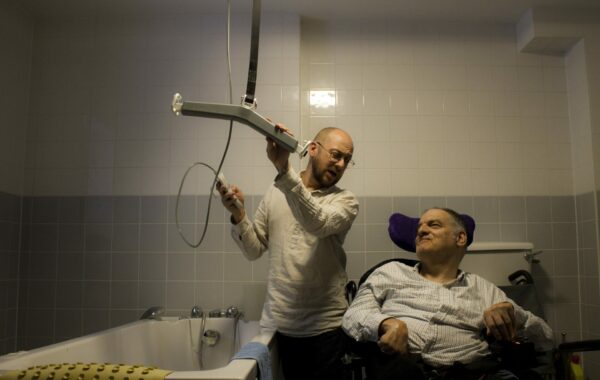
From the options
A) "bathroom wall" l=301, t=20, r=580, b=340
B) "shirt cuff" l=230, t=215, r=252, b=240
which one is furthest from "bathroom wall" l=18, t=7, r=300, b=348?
"shirt cuff" l=230, t=215, r=252, b=240

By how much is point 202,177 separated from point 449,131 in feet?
4.71

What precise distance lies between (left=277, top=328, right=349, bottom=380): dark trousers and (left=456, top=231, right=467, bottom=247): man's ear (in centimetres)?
57

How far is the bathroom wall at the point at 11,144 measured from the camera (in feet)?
8.03

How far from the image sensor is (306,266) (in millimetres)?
1835

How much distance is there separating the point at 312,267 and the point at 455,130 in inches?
53.2

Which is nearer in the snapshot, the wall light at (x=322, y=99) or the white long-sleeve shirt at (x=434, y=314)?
the white long-sleeve shirt at (x=434, y=314)

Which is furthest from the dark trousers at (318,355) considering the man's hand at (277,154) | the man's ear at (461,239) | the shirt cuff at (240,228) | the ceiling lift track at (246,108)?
the ceiling lift track at (246,108)

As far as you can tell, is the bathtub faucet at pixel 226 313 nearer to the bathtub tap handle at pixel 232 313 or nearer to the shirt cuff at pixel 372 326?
the bathtub tap handle at pixel 232 313

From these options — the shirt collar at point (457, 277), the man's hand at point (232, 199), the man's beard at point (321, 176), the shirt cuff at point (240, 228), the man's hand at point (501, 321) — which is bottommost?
the man's hand at point (501, 321)

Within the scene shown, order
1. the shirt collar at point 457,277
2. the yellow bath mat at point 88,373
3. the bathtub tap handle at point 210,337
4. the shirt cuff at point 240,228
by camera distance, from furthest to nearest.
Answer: the bathtub tap handle at point 210,337
the shirt cuff at point 240,228
the shirt collar at point 457,277
the yellow bath mat at point 88,373

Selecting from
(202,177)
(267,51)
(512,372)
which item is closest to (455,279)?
(512,372)

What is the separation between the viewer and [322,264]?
1856mm

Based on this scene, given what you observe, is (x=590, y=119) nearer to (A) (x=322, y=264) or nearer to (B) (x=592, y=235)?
(B) (x=592, y=235)

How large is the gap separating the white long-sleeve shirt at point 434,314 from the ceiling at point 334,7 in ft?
5.06
